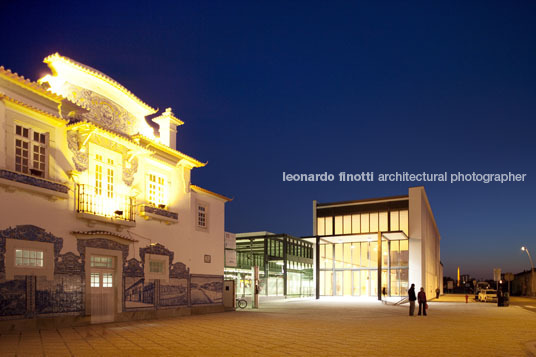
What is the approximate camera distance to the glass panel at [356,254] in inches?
1944

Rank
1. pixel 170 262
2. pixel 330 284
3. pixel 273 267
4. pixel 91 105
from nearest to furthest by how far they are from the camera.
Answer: pixel 91 105 < pixel 170 262 < pixel 273 267 < pixel 330 284

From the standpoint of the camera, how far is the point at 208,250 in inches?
987

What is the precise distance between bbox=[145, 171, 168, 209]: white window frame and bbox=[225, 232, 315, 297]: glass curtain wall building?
17.0 m

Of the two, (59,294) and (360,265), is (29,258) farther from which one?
(360,265)

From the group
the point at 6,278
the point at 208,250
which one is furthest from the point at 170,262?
the point at 6,278

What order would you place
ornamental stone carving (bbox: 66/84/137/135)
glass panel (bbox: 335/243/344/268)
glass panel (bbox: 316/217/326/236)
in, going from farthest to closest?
glass panel (bbox: 316/217/326/236), glass panel (bbox: 335/243/344/268), ornamental stone carving (bbox: 66/84/137/135)

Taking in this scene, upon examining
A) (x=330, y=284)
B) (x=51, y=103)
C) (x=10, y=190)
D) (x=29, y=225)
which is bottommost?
(x=330, y=284)

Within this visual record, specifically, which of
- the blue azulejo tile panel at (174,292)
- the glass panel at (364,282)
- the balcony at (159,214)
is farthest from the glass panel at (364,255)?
the balcony at (159,214)

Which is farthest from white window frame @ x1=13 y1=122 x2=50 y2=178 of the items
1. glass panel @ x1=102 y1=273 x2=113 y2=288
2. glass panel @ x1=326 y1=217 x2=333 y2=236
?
glass panel @ x1=326 y1=217 x2=333 y2=236

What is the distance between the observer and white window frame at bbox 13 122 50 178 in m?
15.2

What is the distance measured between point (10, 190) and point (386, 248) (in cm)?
3957

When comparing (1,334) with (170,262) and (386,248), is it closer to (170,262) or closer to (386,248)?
(170,262)

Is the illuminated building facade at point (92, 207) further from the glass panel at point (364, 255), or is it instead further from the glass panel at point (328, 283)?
the glass panel at point (328, 283)

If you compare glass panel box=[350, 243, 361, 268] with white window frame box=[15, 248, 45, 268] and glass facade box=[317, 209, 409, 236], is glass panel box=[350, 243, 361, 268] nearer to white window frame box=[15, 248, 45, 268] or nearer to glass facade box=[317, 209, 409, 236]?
glass facade box=[317, 209, 409, 236]
